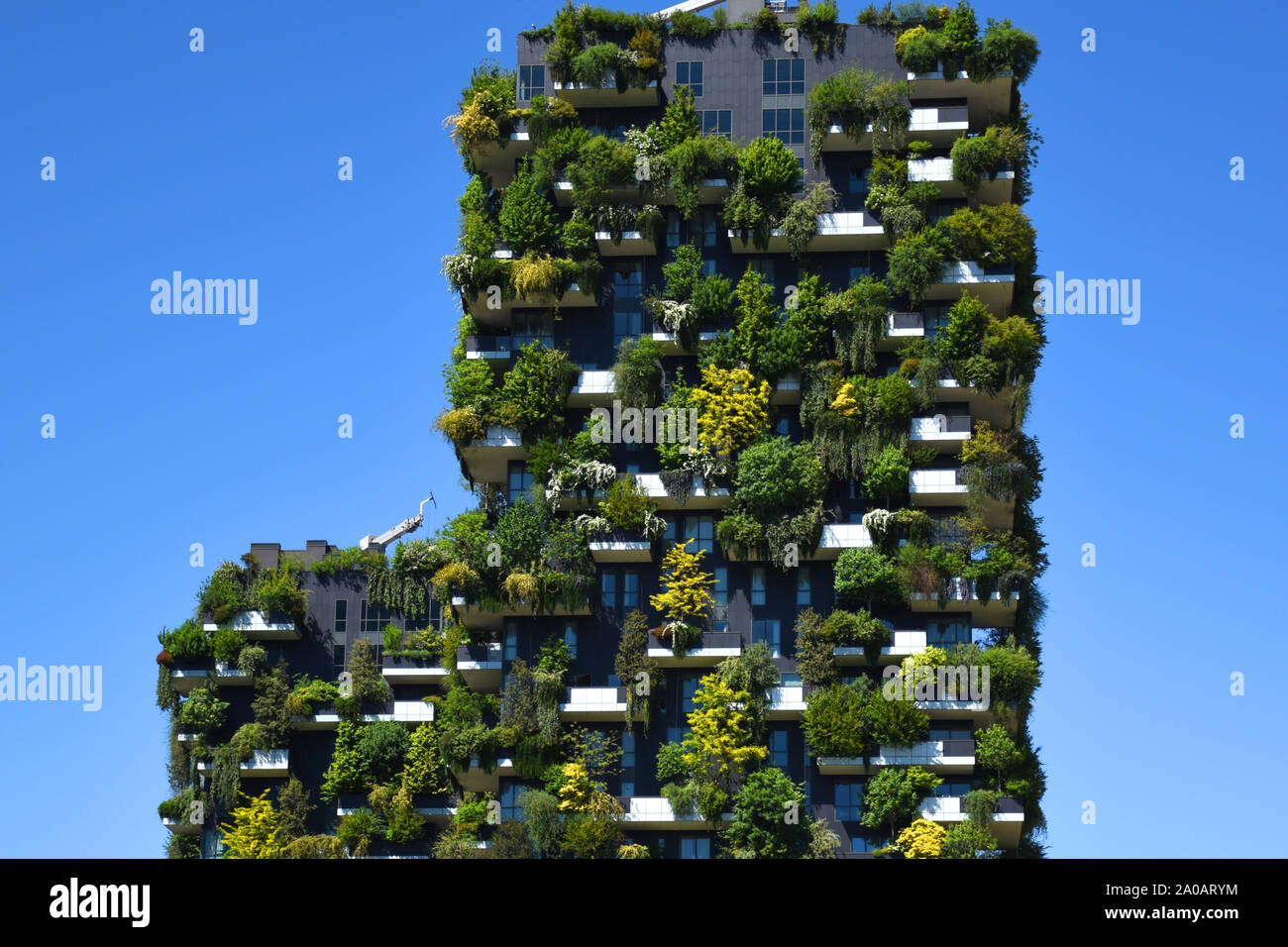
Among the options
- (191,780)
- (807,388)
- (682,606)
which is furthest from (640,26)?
(191,780)

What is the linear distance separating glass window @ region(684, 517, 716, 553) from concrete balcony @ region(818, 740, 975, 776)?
10.8 metres

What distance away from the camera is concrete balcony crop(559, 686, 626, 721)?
8550 centimetres

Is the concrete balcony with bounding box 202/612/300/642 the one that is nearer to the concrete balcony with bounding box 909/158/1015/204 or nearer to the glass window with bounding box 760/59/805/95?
the glass window with bounding box 760/59/805/95

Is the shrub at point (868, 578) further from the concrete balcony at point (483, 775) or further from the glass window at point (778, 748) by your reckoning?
the concrete balcony at point (483, 775)

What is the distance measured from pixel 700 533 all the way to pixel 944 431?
11.1m

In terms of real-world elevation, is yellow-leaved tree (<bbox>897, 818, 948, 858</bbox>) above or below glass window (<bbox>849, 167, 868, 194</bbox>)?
below

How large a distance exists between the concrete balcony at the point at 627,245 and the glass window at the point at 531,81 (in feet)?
26.1

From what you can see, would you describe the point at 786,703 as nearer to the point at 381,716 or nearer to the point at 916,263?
the point at 916,263

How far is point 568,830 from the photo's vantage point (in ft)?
271

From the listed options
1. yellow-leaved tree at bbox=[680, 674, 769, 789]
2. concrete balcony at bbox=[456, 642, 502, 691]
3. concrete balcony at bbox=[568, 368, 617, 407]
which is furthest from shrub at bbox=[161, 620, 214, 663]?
yellow-leaved tree at bbox=[680, 674, 769, 789]

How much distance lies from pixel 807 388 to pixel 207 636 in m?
34.6

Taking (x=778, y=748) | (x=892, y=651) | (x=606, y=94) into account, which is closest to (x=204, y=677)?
(x=778, y=748)

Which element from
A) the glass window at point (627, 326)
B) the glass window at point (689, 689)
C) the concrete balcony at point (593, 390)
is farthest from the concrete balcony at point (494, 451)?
the glass window at point (689, 689)

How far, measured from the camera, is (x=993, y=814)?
81875 millimetres
